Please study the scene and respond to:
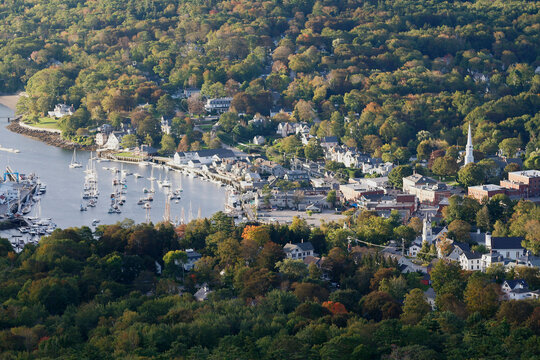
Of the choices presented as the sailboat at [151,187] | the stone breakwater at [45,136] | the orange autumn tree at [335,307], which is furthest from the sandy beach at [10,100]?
the orange autumn tree at [335,307]

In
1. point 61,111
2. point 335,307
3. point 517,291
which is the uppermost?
point 61,111

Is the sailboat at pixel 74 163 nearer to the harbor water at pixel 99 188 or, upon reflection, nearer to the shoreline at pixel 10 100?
the harbor water at pixel 99 188

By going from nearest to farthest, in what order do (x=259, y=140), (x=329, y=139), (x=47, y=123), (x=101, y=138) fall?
(x=329, y=139), (x=259, y=140), (x=101, y=138), (x=47, y=123)

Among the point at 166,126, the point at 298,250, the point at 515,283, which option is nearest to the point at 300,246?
the point at 298,250

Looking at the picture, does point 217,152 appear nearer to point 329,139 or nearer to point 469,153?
point 329,139

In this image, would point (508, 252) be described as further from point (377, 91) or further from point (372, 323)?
point (377, 91)
